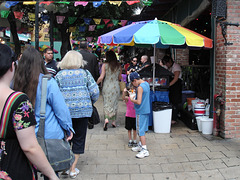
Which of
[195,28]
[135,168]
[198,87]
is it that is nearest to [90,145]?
[135,168]

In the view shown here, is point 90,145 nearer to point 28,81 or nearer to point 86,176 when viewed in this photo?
point 86,176

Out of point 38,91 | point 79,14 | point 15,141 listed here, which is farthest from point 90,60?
point 79,14

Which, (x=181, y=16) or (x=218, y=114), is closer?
(x=218, y=114)

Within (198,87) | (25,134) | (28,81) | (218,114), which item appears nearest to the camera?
(25,134)

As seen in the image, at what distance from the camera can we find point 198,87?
9141 millimetres

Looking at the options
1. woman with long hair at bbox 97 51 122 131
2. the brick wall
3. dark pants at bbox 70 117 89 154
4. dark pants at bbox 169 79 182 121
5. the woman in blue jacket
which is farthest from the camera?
Answer: dark pants at bbox 169 79 182 121

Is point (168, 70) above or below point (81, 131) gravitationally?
above

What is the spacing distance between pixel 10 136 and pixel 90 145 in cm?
405

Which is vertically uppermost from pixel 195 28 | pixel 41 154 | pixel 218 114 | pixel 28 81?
pixel 195 28

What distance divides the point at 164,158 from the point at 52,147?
2865 mm

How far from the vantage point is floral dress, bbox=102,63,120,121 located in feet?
23.8

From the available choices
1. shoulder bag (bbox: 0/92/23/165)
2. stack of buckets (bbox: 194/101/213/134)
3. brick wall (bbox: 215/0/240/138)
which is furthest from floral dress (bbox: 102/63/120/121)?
shoulder bag (bbox: 0/92/23/165)

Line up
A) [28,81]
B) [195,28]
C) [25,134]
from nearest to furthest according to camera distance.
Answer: [25,134] → [28,81] → [195,28]

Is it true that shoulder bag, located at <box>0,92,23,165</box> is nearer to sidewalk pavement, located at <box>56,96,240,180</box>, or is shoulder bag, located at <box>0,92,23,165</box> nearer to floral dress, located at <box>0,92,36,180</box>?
floral dress, located at <box>0,92,36,180</box>
